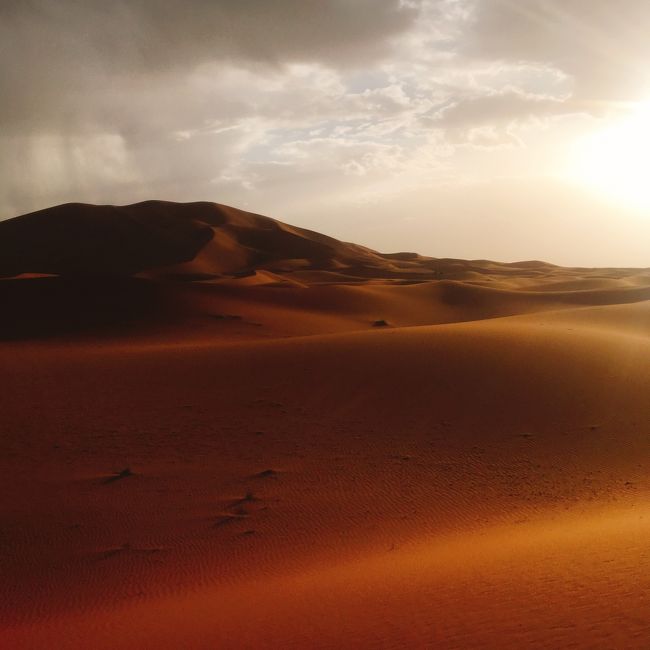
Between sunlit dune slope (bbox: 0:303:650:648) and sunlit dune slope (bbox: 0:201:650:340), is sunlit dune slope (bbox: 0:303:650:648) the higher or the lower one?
the lower one

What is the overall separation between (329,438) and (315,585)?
5527 millimetres

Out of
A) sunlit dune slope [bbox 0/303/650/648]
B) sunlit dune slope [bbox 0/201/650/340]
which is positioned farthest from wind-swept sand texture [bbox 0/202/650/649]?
sunlit dune slope [bbox 0/201/650/340]

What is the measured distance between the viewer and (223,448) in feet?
38.3

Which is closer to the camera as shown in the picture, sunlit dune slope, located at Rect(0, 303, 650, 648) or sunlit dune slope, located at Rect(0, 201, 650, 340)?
sunlit dune slope, located at Rect(0, 303, 650, 648)

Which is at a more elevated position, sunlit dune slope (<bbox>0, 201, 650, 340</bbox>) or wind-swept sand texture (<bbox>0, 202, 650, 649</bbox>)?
sunlit dune slope (<bbox>0, 201, 650, 340</bbox>)

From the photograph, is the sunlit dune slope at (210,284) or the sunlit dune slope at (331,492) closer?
the sunlit dune slope at (331,492)

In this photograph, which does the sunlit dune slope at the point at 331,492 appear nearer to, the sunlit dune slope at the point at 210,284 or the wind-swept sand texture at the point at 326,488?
the wind-swept sand texture at the point at 326,488

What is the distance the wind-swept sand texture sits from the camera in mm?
5647

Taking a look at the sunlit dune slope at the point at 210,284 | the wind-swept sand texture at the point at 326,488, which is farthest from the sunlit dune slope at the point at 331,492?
the sunlit dune slope at the point at 210,284

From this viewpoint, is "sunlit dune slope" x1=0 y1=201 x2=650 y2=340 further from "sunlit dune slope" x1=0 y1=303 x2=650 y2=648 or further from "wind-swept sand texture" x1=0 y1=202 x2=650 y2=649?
"sunlit dune slope" x1=0 y1=303 x2=650 y2=648

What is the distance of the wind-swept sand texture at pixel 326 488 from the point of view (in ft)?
18.5

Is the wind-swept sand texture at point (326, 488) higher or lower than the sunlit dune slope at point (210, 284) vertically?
lower

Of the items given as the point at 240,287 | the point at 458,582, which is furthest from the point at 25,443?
the point at 240,287

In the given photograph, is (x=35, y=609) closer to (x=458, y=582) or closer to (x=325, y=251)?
(x=458, y=582)
